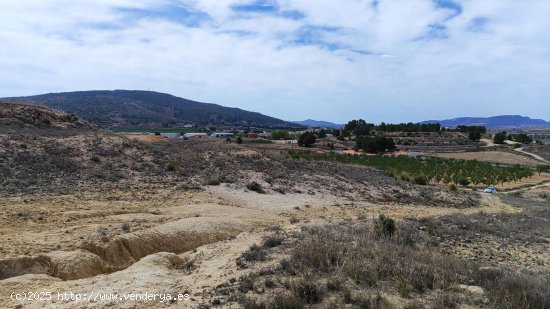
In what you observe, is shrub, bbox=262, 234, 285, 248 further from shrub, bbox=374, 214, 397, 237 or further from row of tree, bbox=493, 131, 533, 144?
row of tree, bbox=493, 131, 533, 144

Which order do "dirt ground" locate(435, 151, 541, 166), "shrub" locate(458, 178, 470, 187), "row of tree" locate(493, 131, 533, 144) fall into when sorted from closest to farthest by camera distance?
"shrub" locate(458, 178, 470, 187) → "dirt ground" locate(435, 151, 541, 166) → "row of tree" locate(493, 131, 533, 144)

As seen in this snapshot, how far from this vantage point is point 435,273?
8000 millimetres

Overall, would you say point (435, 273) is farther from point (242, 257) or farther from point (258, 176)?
point (258, 176)

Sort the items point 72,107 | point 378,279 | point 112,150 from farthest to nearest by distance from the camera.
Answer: point 72,107
point 112,150
point 378,279

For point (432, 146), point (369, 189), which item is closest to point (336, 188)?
point (369, 189)

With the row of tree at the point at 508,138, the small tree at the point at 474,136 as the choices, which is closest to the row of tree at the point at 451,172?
the row of tree at the point at 508,138

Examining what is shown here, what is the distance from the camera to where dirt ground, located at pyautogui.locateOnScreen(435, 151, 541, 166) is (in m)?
81.9

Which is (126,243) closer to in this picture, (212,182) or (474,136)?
(212,182)

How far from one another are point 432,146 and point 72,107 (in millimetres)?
119723

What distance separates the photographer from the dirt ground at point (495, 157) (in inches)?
3223

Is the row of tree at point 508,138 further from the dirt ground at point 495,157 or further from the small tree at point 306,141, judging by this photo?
the small tree at point 306,141

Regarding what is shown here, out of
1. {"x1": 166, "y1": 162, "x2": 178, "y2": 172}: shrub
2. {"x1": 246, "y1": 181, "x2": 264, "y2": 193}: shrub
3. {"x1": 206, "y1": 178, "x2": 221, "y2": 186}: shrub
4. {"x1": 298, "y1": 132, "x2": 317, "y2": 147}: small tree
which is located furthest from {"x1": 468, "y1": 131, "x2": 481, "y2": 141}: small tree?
{"x1": 206, "y1": 178, "x2": 221, "y2": 186}: shrub

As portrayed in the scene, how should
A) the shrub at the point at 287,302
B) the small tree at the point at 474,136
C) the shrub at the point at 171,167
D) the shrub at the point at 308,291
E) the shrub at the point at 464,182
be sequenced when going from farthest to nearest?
the small tree at the point at 474,136 < the shrub at the point at 464,182 < the shrub at the point at 171,167 < the shrub at the point at 308,291 < the shrub at the point at 287,302

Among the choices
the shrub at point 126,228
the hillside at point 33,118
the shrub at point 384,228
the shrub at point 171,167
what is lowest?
the shrub at point 126,228
